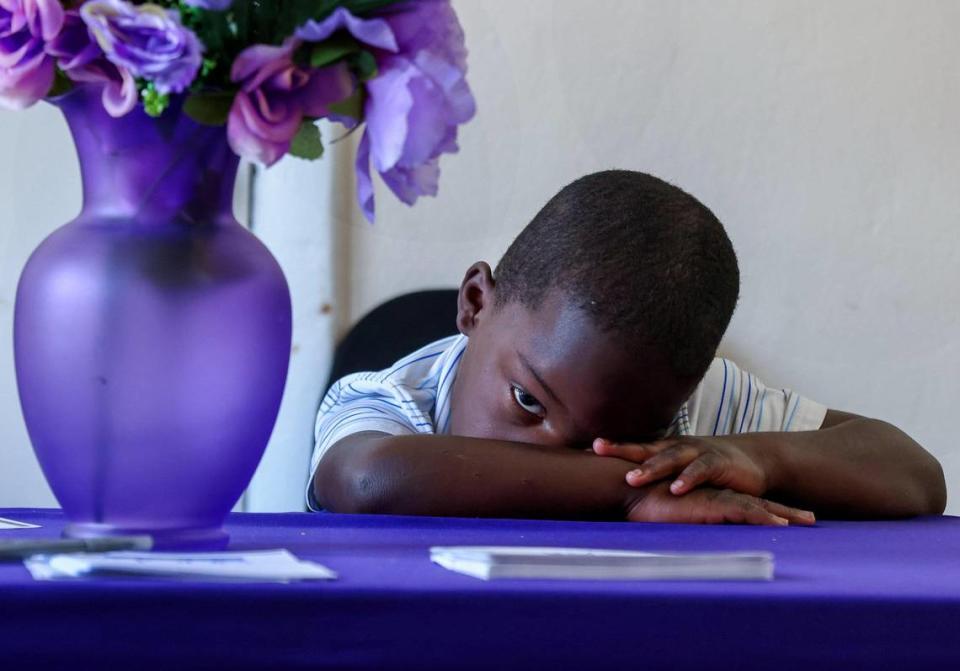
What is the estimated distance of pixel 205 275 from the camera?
646 mm

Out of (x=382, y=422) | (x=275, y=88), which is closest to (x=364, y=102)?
(x=275, y=88)

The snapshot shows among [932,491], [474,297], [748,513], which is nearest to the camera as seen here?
[748,513]

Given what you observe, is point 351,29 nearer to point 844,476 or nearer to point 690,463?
point 690,463

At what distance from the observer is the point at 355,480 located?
1.09 meters

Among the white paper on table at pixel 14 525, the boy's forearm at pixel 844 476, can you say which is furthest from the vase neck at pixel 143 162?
the boy's forearm at pixel 844 476

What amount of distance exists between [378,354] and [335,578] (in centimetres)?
149

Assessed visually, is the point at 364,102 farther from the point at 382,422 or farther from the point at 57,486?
the point at 382,422

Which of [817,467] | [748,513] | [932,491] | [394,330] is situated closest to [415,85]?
[748,513]

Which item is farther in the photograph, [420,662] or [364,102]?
[364,102]

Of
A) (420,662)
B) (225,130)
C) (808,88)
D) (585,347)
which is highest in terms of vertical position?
(808,88)

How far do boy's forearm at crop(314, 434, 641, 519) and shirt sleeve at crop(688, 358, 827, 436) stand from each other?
55cm

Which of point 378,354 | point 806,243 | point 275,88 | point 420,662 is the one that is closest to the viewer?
point 420,662

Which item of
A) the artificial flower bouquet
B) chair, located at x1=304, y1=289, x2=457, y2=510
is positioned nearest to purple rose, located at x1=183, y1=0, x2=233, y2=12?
the artificial flower bouquet

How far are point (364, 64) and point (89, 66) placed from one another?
14 cm
